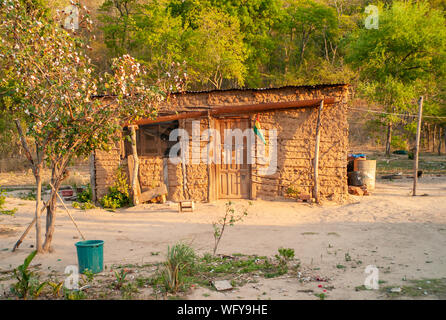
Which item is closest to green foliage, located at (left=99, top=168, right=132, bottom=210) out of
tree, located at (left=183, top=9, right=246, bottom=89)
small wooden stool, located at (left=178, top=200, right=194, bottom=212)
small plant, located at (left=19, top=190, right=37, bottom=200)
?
small wooden stool, located at (left=178, top=200, right=194, bottom=212)

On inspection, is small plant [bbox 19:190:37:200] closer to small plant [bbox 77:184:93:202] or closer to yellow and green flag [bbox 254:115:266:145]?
small plant [bbox 77:184:93:202]

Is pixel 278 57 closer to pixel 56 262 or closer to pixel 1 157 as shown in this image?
pixel 1 157

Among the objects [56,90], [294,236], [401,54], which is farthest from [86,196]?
[401,54]

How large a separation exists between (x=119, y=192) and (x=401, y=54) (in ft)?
63.3

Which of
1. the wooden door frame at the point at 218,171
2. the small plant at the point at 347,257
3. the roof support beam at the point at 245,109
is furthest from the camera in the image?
the wooden door frame at the point at 218,171

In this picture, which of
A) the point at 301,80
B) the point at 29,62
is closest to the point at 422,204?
the point at 29,62

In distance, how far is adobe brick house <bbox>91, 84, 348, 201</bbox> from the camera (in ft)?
36.2

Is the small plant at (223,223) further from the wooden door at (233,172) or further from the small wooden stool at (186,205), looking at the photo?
the wooden door at (233,172)

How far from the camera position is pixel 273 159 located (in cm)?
1127

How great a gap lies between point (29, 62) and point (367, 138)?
2926 centimetres

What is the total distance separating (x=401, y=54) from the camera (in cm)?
2214

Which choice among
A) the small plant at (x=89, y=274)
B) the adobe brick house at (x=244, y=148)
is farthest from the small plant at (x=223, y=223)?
the small plant at (x=89, y=274)

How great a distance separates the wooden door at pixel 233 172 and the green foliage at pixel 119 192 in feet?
9.59

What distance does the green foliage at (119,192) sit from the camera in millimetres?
11273
